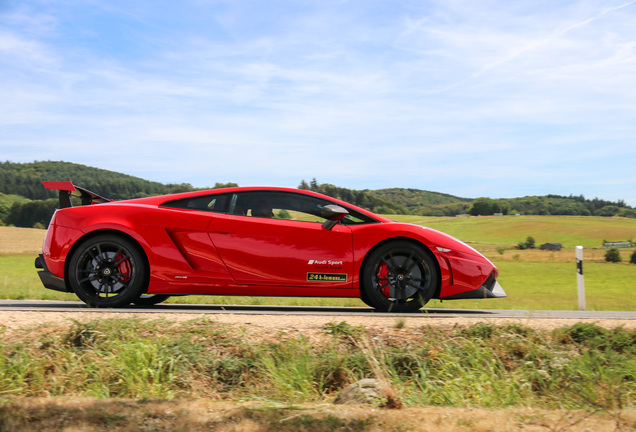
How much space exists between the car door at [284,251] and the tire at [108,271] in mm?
947

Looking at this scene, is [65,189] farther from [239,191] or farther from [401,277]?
[401,277]

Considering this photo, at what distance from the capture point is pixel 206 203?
19.7 ft

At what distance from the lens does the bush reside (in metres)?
67.3

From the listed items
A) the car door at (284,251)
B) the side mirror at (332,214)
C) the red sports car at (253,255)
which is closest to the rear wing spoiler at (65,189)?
the red sports car at (253,255)

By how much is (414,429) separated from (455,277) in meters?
3.21

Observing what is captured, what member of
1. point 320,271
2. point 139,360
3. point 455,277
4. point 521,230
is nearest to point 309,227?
point 320,271

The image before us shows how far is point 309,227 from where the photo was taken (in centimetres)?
580

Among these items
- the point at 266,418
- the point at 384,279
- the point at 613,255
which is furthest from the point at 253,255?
the point at 613,255

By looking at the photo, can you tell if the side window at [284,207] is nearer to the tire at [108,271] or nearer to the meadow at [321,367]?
the tire at [108,271]

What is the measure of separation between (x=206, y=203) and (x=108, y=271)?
1336 millimetres

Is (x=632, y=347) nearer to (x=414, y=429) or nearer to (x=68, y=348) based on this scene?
(x=414, y=429)

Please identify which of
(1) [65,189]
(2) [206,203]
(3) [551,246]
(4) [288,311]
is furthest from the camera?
(3) [551,246]

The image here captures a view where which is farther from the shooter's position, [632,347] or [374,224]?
[374,224]

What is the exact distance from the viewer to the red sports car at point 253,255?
5738mm
